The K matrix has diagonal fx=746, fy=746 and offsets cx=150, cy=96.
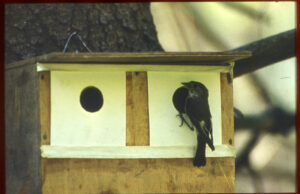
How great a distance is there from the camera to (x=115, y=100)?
392 centimetres

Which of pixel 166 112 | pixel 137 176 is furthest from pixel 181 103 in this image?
pixel 137 176

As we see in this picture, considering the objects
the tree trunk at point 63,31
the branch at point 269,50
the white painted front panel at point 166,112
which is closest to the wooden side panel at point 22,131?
the tree trunk at point 63,31

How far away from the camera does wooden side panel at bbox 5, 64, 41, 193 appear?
12.7ft

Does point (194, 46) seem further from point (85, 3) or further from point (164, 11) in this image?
point (85, 3)

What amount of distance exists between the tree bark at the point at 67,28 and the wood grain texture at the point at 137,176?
1.00 meters

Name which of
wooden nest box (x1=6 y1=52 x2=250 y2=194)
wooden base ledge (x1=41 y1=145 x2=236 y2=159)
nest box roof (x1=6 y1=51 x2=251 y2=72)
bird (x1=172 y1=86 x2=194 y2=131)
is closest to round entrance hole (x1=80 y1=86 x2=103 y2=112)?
wooden nest box (x1=6 y1=52 x2=250 y2=194)

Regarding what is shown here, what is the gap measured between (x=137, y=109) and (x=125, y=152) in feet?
0.78

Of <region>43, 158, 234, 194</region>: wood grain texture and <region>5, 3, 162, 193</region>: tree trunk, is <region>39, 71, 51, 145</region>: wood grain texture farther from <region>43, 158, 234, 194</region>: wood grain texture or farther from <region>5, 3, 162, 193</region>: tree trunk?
<region>5, 3, 162, 193</region>: tree trunk

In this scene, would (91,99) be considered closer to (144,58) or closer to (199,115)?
(144,58)

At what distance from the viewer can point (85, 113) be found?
3889mm

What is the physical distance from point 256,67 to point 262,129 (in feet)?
3.37

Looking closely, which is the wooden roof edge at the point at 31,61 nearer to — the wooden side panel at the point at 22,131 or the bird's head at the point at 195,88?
the wooden side panel at the point at 22,131

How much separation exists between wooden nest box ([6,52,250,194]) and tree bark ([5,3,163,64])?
620mm
